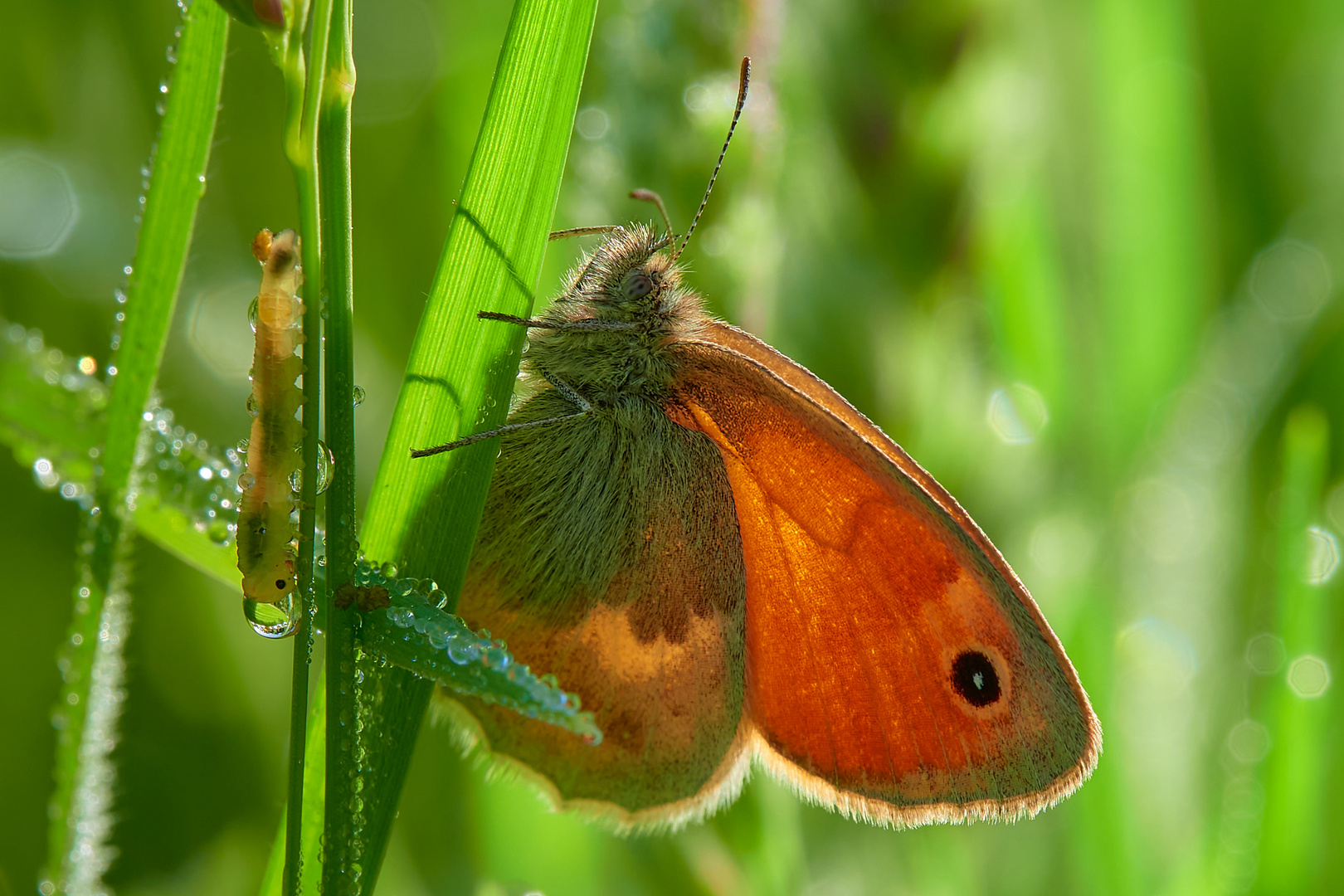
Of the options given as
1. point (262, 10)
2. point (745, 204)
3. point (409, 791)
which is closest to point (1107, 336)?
point (745, 204)

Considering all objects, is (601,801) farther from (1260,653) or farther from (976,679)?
(1260,653)

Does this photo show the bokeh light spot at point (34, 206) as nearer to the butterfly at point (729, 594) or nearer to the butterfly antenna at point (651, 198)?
the butterfly at point (729, 594)

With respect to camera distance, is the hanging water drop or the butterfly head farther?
the butterfly head

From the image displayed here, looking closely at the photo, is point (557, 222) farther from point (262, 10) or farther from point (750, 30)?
point (262, 10)

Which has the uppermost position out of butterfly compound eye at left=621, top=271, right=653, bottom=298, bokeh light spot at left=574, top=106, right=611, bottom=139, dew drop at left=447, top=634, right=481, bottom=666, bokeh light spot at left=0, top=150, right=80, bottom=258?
bokeh light spot at left=574, top=106, right=611, bottom=139

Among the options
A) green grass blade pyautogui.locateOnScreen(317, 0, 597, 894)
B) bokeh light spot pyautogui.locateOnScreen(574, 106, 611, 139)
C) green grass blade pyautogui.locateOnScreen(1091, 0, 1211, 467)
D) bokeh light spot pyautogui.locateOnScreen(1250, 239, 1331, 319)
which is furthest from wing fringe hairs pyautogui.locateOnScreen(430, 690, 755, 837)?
bokeh light spot pyautogui.locateOnScreen(1250, 239, 1331, 319)

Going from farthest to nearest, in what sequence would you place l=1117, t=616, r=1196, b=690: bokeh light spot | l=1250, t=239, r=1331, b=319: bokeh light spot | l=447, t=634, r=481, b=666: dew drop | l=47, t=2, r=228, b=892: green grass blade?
l=1250, t=239, r=1331, b=319: bokeh light spot, l=1117, t=616, r=1196, b=690: bokeh light spot, l=47, t=2, r=228, b=892: green grass blade, l=447, t=634, r=481, b=666: dew drop

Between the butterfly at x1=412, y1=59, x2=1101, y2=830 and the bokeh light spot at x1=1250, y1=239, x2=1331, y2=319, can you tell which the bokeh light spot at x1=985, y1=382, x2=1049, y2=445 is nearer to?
the butterfly at x1=412, y1=59, x2=1101, y2=830
